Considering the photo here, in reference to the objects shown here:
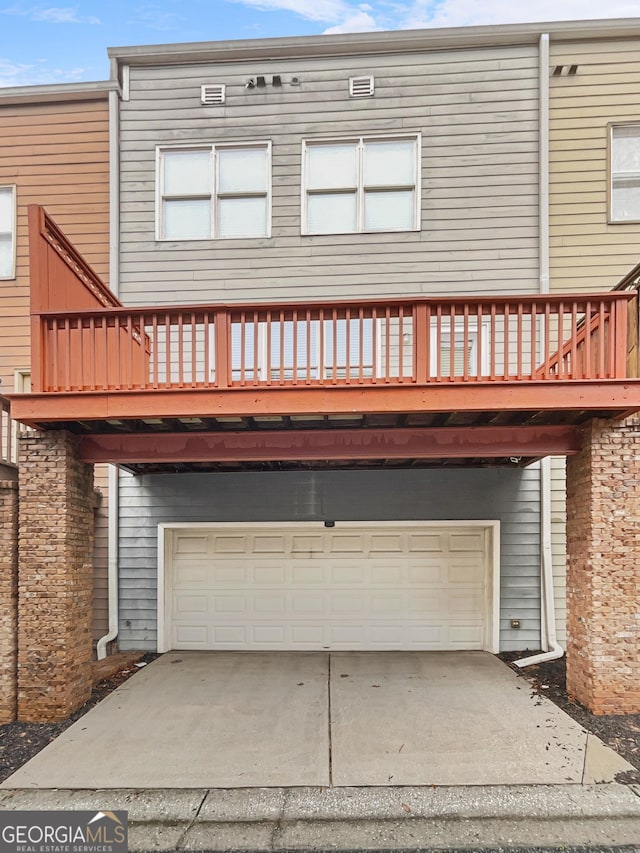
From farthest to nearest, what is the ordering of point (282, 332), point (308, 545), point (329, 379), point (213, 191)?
point (213, 191) → point (308, 545) → point (329, 379) → point (282, 332)

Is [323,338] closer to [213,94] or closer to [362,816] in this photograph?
[362,816]

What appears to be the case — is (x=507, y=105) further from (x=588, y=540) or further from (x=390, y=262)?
(x=588, y=540)

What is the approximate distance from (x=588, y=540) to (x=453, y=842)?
2.91m

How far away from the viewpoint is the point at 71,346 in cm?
482

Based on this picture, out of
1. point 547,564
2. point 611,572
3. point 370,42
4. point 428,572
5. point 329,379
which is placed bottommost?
point 428,572


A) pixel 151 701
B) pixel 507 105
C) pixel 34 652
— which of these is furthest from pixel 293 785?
pixel 507 105

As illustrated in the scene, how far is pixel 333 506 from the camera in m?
6.95

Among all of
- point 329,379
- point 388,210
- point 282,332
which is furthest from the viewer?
point 388,210

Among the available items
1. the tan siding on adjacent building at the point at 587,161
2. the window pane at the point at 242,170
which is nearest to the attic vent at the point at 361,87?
the window pane at the point at 242,170

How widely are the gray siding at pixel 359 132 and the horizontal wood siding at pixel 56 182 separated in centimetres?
40

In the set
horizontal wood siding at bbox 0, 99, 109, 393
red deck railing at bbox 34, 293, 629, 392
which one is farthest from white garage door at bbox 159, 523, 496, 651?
horizontal wood siding at bbox 0, 99, 109, 393

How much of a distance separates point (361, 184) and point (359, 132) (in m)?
0.75

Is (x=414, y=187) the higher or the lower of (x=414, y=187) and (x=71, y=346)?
the higher

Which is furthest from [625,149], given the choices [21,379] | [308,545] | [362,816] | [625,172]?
[21,379]
